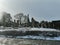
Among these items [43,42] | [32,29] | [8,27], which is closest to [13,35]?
[8,27]

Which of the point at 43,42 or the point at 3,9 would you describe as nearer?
the point at 43,42

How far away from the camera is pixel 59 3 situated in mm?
2262

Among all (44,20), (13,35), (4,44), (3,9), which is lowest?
(4,44)

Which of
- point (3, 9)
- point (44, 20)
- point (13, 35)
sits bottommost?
point (13, 35)

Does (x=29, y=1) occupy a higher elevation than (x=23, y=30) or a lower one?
higher

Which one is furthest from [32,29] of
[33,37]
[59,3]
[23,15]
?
[59,3]

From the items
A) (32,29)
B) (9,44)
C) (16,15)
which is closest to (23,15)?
(16,15)

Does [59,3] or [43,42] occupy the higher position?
[59,3]

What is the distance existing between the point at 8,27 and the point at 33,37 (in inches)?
17.3

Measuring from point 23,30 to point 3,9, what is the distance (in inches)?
18.9

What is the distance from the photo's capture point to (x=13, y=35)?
92.0 inches

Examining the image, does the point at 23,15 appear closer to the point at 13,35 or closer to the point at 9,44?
the point at 13,35

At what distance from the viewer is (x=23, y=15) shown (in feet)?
7.66

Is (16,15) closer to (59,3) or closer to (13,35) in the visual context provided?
(13,35)
